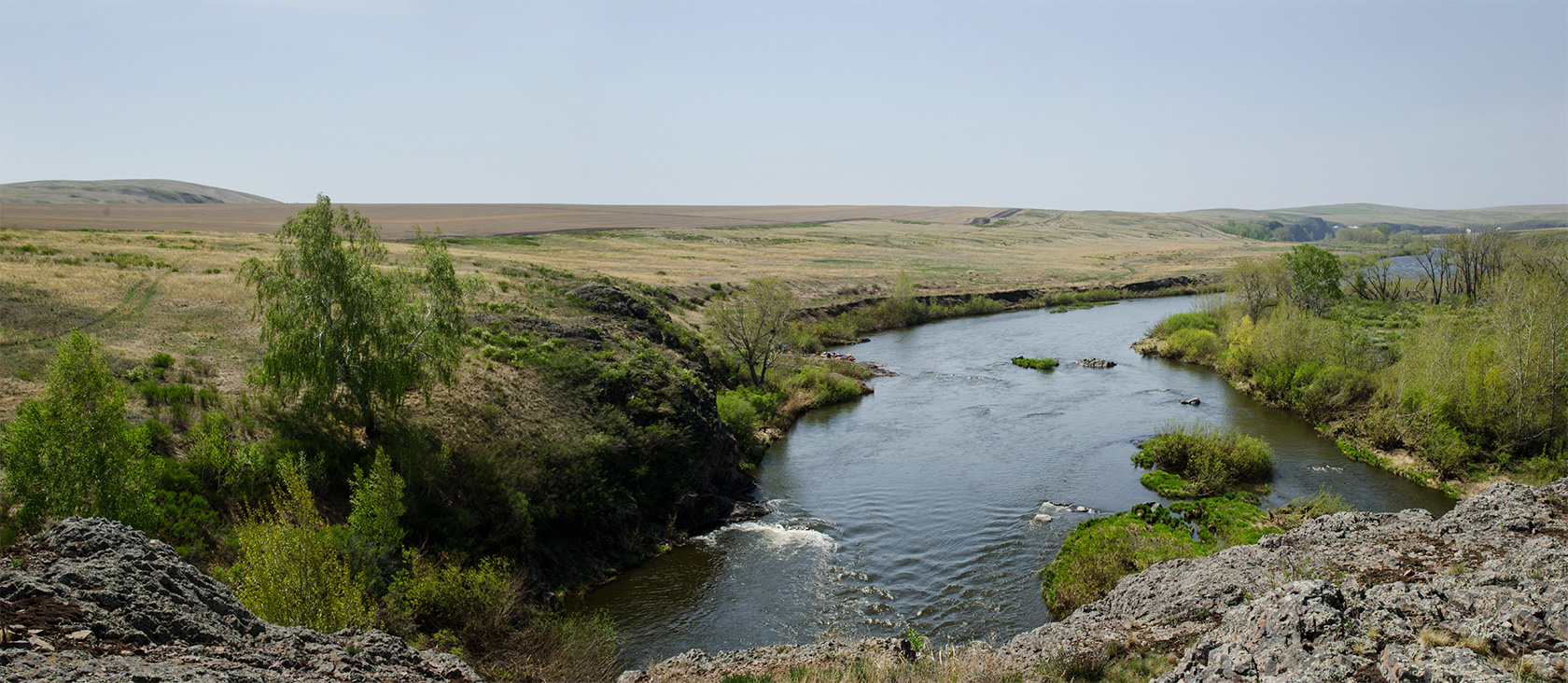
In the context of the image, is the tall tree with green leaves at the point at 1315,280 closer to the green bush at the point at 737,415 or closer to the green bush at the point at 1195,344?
the green bush at the point at 1195,344

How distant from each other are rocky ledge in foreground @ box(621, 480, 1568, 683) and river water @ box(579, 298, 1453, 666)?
3729 mm

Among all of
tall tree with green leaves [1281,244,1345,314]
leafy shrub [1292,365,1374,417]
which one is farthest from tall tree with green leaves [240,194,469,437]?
tall tree with green leaves [1281,244,1345,314]

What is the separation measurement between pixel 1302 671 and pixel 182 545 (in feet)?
70.4

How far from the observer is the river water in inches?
843

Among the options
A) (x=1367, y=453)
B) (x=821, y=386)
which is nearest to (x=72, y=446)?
(x=821, y=386)

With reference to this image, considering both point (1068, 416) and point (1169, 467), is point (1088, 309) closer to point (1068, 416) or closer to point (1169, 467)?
point (1068, 416)

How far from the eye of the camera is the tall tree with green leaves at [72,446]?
Answer: 565 inches

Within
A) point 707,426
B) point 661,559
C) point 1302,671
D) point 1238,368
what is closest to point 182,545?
point 661,559

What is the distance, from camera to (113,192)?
147 m

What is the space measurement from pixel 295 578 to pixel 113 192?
180 m

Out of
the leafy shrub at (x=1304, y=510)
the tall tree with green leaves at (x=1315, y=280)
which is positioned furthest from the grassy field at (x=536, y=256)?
the tall tree with green leaves at (x=1315, y=280)

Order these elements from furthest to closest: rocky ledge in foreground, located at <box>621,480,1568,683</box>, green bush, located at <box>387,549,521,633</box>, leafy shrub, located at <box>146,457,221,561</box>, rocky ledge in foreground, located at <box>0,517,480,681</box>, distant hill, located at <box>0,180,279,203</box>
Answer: distant hill, located at <box>0,180,279,203</box> → green bush, located at <box>387,549,521,633</box> → leafy shrub, located at <box>146,457,221,561</box> → rocky ledge in foreground, located at <box>621,480,1568,683</box> → rocky ledge in foreground, located at <box>0,517,480,681</box>

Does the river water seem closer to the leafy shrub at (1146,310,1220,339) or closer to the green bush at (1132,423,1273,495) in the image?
the green bush at (1132,423,1273,495)

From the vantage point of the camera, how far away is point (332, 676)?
11594mm
